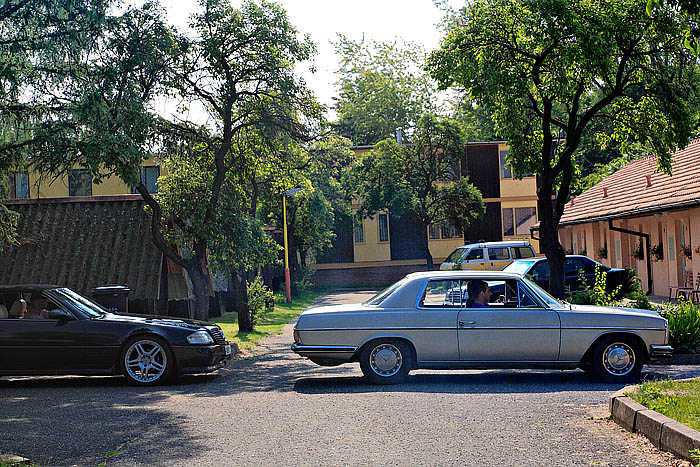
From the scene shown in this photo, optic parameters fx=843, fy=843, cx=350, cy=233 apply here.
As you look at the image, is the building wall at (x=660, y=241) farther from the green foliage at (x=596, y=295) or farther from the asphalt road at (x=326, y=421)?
the asphalt road at (x=326, y=421)

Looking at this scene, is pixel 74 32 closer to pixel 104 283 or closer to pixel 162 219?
pixel 162 219

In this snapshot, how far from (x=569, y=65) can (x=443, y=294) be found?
8.10 metres

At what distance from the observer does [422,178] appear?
46.8 metres

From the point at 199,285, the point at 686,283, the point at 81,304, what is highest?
the point at 199,285

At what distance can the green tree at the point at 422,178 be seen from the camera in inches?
1801

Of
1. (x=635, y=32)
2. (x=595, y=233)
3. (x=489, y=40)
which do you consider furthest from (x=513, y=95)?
(x=595, y=233)

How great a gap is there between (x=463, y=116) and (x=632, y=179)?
3417 cm

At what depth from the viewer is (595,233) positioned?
34.4m

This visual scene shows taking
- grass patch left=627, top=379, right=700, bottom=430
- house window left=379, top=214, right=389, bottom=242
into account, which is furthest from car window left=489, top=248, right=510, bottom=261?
grass patch left=627, top=379, right=700, bottom=430

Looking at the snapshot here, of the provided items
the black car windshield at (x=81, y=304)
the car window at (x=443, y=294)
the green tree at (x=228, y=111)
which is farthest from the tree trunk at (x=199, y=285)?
the car window at (x=443, y=294)

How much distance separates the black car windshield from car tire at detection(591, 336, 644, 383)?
23.7 feet

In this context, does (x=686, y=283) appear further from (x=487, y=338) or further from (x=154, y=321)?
(x=154, y=321)

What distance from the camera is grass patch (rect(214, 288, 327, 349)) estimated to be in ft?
64.7

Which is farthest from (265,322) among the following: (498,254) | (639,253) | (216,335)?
(498,254)
